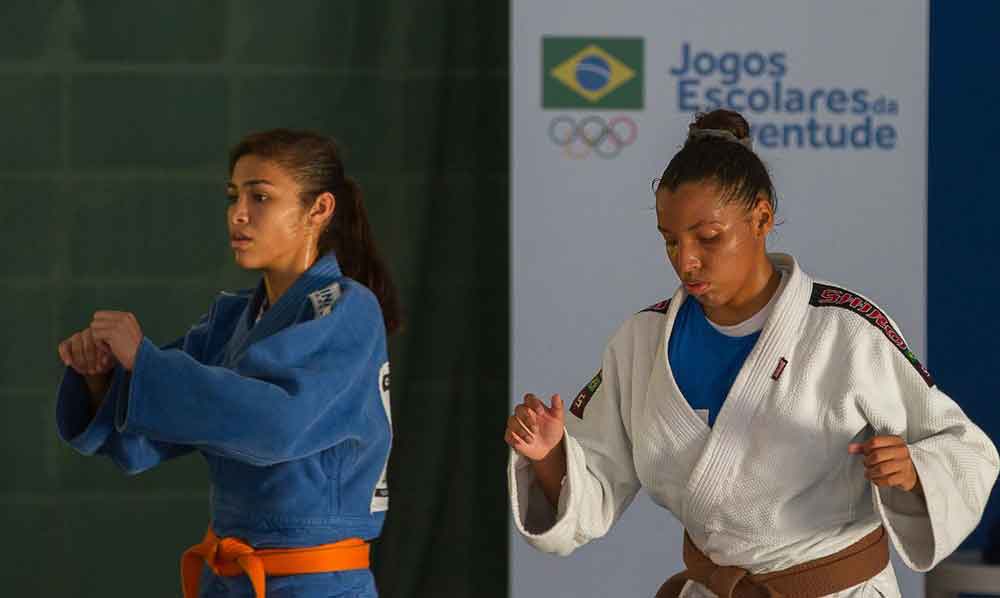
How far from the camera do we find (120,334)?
2.46m

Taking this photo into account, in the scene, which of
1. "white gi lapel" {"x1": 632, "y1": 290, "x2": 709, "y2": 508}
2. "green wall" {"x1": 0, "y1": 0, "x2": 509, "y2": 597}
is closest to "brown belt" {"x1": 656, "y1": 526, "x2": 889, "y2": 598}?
"white gi lapel" {"x1": 632, "y1": 290, "x2": 709, "y2": 508}

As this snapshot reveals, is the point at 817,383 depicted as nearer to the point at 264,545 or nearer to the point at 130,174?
the point at 264,545

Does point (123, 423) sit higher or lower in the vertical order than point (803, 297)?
lower

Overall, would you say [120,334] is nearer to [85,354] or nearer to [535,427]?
[85,354]

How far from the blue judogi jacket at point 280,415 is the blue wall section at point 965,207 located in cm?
253

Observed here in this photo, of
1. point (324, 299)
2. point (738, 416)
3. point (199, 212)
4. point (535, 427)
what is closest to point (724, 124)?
point (738, 416)

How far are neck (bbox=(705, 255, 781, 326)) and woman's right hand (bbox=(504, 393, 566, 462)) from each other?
0.32 meters

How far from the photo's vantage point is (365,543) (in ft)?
8.87

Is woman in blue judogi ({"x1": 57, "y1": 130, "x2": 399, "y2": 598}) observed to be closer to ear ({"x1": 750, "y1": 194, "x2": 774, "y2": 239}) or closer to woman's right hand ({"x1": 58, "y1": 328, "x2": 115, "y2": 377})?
woman's right hand ({"x1": 58, "y1": 328, "x2": 115, "y2": 377})

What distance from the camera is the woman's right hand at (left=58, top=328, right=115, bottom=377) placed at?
257 centimetres

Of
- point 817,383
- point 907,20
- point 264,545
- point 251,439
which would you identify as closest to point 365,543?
point 264,545

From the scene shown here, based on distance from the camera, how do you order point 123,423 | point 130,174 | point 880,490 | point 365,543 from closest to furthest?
point 880,490 < point 123,423 < point 365,543 < point 130,174

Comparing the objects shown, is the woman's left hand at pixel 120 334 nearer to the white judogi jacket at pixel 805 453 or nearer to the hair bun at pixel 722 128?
the white judogi jacket at pixel 805 453

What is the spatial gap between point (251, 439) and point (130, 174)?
2.39m
